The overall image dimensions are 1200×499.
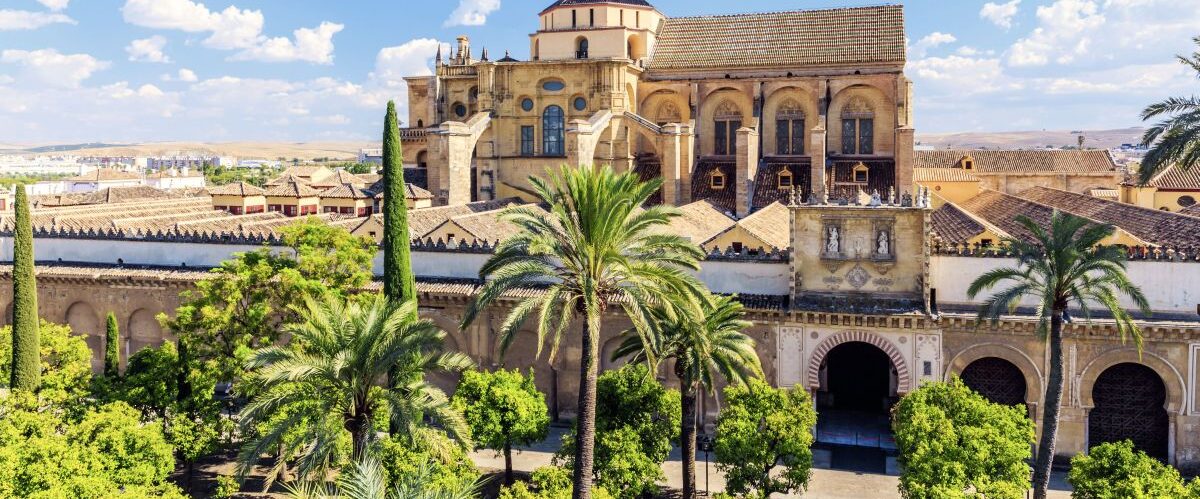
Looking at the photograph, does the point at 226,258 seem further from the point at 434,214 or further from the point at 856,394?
the point at 856,394

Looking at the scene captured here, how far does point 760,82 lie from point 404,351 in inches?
1162

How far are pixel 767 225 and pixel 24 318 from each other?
2134 cm

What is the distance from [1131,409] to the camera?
2417 centimetres

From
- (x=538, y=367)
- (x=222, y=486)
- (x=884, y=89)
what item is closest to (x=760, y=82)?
(x=884, y=89)

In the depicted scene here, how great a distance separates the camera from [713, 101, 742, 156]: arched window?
148ft

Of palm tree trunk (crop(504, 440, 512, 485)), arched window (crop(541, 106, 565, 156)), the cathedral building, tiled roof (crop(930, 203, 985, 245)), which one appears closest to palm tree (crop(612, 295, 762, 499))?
palm tree trunk (crop(504, 440, 512, 485))

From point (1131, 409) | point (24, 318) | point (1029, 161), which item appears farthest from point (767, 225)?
point (1029, 161)

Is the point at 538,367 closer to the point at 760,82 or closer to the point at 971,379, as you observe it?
the point at 971,379

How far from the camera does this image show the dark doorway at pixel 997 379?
24.5 meters

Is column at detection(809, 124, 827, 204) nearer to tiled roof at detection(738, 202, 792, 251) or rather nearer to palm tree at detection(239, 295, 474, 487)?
tiled roof at detection(738, 202, 792, 251)

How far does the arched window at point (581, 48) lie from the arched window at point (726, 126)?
674cm

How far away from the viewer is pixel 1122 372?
24.0m

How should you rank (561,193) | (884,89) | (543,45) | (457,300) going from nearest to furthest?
1. (561,193)
2. (457,300)
3. (884,89)
4. (543,45)

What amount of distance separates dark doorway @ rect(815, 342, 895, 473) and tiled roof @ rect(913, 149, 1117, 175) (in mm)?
38442
